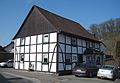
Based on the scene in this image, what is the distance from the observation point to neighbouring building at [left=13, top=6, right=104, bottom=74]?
2692 centimetres

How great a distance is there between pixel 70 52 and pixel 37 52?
4.44 metres

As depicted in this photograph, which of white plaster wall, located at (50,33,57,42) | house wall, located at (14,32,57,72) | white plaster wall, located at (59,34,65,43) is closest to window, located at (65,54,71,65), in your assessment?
white plaster wall, located at (59,34,65,43)

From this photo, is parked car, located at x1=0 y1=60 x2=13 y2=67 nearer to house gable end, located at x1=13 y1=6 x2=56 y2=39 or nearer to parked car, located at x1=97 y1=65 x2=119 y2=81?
house gable end, located at x1=13 y1=6 x2=56 y2=39

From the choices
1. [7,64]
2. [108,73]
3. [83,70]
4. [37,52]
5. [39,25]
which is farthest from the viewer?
[7,64]

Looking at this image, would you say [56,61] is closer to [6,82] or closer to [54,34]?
[54,34]

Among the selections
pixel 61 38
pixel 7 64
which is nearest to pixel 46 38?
pixel 61 38

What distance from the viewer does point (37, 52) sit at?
2905 centimetres

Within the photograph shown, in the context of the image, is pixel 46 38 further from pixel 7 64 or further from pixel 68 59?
pixel 7 64

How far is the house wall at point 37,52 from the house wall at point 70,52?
0.83 m

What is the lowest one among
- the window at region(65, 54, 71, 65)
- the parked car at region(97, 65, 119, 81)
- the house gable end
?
the parked car at region(97, 65, 119, 81)

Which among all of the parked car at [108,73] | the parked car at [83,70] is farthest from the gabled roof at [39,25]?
the parked car at [108,73]

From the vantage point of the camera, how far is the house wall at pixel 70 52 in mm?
26938

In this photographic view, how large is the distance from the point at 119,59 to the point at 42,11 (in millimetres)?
18418

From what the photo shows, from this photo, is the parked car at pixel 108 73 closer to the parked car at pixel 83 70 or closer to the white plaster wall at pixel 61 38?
the parked car at pixel 83 70
